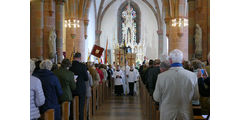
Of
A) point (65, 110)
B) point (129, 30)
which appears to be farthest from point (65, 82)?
point (129, 30)

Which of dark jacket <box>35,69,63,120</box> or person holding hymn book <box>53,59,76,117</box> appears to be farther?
person holding hymn book <box>53,59,76,117</box>

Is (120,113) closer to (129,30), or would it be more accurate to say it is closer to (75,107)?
(75,107)

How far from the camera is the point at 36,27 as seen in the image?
46.9 feet

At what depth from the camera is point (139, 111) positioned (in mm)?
11125

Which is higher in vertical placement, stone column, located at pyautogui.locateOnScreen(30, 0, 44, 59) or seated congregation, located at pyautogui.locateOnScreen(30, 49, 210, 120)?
stone column, located at pyautogui.locateOnScreen(30, 0, 44, 59)

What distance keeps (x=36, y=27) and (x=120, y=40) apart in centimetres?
2480

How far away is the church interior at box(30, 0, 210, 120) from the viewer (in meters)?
8.23

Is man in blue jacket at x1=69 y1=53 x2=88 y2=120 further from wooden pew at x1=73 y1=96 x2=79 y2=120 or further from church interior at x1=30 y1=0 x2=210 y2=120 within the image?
wooden pew at x1=73 y1=96 x2=79 y2=120

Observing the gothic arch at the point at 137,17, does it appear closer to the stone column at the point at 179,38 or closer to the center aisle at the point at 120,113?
the stone column at the point at 179,38

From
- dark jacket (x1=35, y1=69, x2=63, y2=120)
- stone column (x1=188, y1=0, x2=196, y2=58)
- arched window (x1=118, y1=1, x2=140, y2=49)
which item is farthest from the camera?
arched window (x1=118, y1=1, x2=140, y2=49)

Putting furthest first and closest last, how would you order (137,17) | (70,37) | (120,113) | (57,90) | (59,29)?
1. (137,17)
2. (70,37)
3. (59,29)
4. (120,113)
5. (57,90)

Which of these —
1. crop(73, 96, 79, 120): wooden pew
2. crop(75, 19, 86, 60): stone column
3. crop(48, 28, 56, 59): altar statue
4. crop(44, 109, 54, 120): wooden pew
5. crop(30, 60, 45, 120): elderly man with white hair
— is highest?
crop(75, 19, 86, 60): stone column

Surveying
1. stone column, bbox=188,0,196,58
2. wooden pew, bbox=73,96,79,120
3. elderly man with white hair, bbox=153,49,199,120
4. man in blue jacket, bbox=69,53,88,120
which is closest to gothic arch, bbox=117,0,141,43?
stone column, bbox=188,0,196,58

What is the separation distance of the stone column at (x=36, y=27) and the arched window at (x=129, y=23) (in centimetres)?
2193
